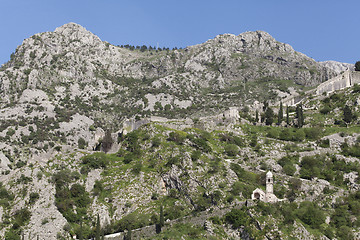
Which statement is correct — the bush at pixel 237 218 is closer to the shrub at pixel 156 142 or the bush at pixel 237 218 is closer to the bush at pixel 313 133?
the shrub at pixel 156 142

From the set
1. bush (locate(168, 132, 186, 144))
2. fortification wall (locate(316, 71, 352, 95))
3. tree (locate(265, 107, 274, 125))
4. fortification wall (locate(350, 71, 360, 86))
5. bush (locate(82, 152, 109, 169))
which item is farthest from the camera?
fortification wall (locate(316, 71, 352, 95))

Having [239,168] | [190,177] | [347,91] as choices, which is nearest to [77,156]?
[190,177]

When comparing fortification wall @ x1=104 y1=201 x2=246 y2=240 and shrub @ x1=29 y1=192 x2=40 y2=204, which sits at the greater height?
shrub @ x1=29 y1=192 x2=40 y2=204

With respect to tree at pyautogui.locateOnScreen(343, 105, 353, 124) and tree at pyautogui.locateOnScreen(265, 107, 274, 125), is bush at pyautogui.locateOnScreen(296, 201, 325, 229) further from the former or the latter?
tree at pyautogui.locateOnScreen(265, 107, 274, 125)

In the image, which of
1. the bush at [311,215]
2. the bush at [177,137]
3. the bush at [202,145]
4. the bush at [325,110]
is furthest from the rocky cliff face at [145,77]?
the bush at [311,215]

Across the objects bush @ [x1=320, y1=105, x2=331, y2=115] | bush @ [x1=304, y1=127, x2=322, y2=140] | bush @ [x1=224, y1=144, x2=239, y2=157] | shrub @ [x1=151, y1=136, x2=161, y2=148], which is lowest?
bush @ [x1=224, y1=144, x2=239, y2=157]

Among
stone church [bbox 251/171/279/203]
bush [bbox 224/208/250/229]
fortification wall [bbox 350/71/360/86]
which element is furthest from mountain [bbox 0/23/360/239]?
stone church [bbox 251/171/279/203]

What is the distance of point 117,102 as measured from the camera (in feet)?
561

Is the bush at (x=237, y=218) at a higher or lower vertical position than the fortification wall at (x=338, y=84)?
lower

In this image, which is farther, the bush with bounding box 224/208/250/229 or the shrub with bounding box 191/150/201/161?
the shrub with bounding box 191/150/201/161

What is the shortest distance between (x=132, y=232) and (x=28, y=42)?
135m

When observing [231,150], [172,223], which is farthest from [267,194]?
[231,150]

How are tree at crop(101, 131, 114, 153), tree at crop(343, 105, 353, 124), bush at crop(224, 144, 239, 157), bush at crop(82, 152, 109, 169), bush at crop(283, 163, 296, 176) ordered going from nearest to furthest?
bush at crop(82, 152, 109, 169)
bush at crop(283, 163, 296, 176)
bush at crop(224, 144, 239, 157)
tree at crop(101, 131, 114, 153)
tree at crop(343, 105, 353, 124)

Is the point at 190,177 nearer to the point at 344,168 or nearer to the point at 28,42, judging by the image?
the point at 344,168
